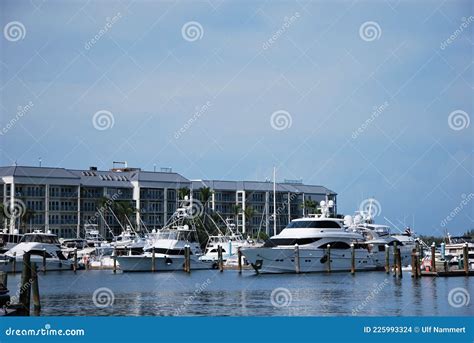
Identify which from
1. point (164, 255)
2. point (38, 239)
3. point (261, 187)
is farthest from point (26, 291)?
point (261, 187)

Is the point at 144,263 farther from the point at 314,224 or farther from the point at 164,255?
the point at 314,224

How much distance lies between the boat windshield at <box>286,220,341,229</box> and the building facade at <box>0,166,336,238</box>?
184 feet

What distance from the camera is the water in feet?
136

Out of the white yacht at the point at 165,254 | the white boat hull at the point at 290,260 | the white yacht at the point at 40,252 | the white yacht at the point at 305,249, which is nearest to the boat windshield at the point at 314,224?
the white yacht at the point at 305,249

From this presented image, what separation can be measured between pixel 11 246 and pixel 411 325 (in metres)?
85.9

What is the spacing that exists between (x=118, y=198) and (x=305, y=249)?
77810 mm

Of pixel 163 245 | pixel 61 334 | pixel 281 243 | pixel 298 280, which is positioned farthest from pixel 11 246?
pixel 61 334

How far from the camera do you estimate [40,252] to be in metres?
99.7

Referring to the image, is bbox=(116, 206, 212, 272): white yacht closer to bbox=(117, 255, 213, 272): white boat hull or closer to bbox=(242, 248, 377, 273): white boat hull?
bbox=(117, 255, 213, 272): white boat hull

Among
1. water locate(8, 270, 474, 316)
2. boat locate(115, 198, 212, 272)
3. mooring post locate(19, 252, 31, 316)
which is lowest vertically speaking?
water locate(8, 270, 474, 316)

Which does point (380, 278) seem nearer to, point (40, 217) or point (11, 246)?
point (11, 246)

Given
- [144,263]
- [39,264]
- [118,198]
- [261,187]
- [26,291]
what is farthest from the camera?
[261,187]

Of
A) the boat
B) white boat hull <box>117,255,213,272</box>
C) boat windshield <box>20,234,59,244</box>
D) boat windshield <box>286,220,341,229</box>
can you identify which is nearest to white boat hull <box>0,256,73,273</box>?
boat windshield <box>20,234,59,244</box>

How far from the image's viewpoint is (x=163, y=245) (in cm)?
9456
